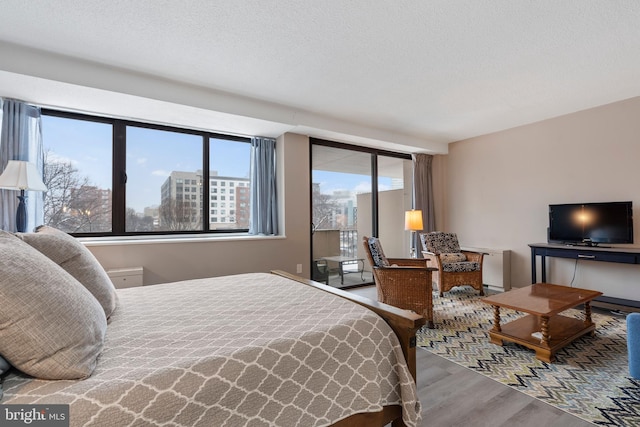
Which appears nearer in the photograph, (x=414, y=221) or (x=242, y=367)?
(x=242, y=367)

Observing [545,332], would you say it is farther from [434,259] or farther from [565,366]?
[434,259]

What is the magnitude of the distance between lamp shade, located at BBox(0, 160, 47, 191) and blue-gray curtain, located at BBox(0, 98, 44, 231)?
435 mm

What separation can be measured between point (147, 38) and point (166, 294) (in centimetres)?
193

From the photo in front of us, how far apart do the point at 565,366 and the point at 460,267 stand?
191 cm

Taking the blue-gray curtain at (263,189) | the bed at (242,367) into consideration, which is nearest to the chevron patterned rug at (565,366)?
the bed at (242,367)

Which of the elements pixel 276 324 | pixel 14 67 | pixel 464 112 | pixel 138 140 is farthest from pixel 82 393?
pixel 464 112

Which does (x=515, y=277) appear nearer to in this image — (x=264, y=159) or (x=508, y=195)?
(x=508, y=195)

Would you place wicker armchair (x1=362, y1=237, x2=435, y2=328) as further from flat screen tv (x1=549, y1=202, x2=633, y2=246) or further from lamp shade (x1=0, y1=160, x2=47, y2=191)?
lamp shade (x1=0, y1=160, x2=47, y2=191)

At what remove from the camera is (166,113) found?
3.28 meters

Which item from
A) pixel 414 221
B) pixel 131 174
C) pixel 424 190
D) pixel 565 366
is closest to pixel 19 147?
pixel 131 174

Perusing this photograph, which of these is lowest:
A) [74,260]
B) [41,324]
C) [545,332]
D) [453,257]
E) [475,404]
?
[475,404]

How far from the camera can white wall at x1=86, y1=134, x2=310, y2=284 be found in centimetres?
320

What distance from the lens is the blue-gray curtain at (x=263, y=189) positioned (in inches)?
160

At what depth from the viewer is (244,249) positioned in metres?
3.79
